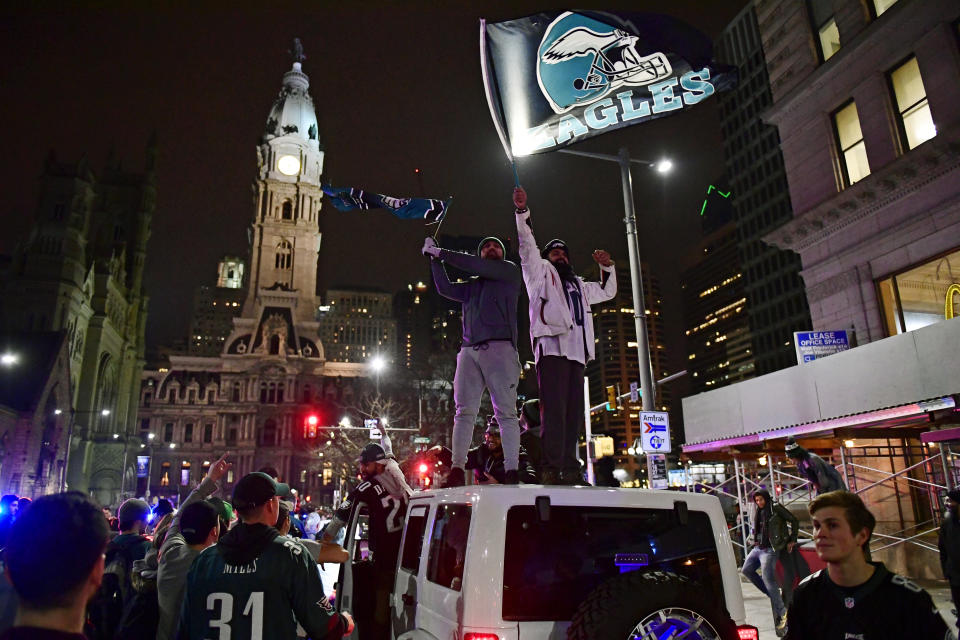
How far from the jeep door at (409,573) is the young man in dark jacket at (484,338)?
1.44 meters

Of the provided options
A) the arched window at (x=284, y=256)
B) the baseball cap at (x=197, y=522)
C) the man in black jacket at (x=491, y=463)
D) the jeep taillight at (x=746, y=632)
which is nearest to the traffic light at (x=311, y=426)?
the man in black jacket at (x=491, y=463)

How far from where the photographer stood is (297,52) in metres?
134

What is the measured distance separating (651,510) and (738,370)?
487 feet

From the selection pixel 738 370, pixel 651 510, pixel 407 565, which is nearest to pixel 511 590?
pixel 651 510

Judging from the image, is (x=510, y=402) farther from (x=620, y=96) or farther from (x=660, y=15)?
(x=660, y=15)

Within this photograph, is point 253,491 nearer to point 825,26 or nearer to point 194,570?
point 194,570

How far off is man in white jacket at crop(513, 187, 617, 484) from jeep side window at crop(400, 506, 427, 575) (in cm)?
161

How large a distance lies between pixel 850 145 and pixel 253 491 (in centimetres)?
1839

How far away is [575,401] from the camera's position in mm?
6555

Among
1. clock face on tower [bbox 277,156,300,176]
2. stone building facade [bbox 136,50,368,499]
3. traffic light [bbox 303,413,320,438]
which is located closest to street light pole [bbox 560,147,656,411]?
traffic light [bbox 303,413,320,438]

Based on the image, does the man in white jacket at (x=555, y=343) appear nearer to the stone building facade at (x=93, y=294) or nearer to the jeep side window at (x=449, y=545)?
the jeep side window at (x=449, y=545)

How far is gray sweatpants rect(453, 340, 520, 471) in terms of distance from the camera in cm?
638

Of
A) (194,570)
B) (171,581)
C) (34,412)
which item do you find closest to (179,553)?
(171,581)

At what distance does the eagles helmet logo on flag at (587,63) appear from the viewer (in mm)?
8789
